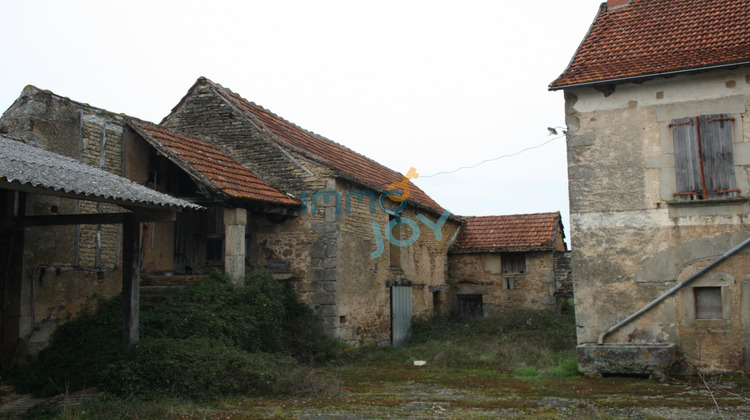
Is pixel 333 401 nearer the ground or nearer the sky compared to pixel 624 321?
nearer the ground

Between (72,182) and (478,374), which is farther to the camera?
(478,374)

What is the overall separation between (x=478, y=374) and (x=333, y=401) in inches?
141

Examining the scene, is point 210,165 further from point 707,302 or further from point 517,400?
point 707,302

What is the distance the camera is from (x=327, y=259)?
1296 cm

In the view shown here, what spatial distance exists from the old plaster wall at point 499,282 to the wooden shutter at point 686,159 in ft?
29.5

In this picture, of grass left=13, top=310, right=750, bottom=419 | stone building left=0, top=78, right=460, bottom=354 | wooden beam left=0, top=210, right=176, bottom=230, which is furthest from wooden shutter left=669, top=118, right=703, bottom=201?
wooden beam left=0, top=210, right=176, bottom=230

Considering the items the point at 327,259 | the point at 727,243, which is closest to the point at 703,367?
the point at 727,243

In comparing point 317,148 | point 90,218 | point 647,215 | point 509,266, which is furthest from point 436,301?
point 90,218

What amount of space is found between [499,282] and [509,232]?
1.73 metres

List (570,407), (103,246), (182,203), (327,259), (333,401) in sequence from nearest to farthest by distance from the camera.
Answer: (570,407)
(333,401)
(182,203)
(103,246)
(327,259)

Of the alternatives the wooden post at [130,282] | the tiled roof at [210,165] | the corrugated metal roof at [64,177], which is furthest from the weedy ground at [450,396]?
the tiled roof at [210,165]

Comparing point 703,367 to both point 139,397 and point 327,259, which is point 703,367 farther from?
point 139,397

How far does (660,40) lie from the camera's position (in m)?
10.9

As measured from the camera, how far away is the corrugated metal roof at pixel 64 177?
22.7 feet
